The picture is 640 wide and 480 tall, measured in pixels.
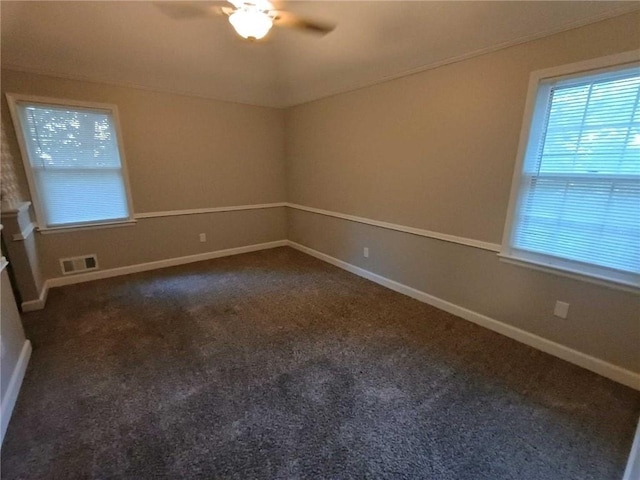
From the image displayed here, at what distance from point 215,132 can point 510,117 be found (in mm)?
3405

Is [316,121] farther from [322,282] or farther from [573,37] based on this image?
[573,37]

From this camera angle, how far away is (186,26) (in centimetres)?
248

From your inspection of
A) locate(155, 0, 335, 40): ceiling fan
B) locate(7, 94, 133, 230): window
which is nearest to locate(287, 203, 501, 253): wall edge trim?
locate(155, 0, 335, 40): ceiling fan

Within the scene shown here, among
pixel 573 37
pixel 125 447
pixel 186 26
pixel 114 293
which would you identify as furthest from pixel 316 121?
pixel 125 447

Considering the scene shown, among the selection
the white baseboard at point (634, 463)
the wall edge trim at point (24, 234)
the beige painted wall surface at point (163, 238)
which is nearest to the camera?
the white baseboard at point (634, 463)

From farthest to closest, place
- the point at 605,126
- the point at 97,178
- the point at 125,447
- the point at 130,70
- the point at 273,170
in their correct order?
the point at 273,170
the point at 97,178
the point at 130,70
the point at 605,126
the point at 125,447

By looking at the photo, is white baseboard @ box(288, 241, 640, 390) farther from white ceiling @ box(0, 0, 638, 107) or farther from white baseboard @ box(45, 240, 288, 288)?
white ceiling @ box(0, 0, 638, 107)

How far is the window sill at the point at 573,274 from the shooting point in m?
1.79

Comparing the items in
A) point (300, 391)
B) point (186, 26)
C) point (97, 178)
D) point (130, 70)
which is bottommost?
point (300, 391)

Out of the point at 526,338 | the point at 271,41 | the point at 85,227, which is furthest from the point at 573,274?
the point at 85,227

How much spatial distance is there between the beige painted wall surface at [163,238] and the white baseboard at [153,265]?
0.05m

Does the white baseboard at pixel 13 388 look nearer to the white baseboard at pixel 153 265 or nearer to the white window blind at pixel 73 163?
the white baseboard at pixel 153 265

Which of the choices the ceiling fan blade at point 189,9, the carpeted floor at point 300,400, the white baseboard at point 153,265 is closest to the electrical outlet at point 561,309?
the carpeted floor at point 300,400

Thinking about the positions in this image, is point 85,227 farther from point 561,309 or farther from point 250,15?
point 561,309
